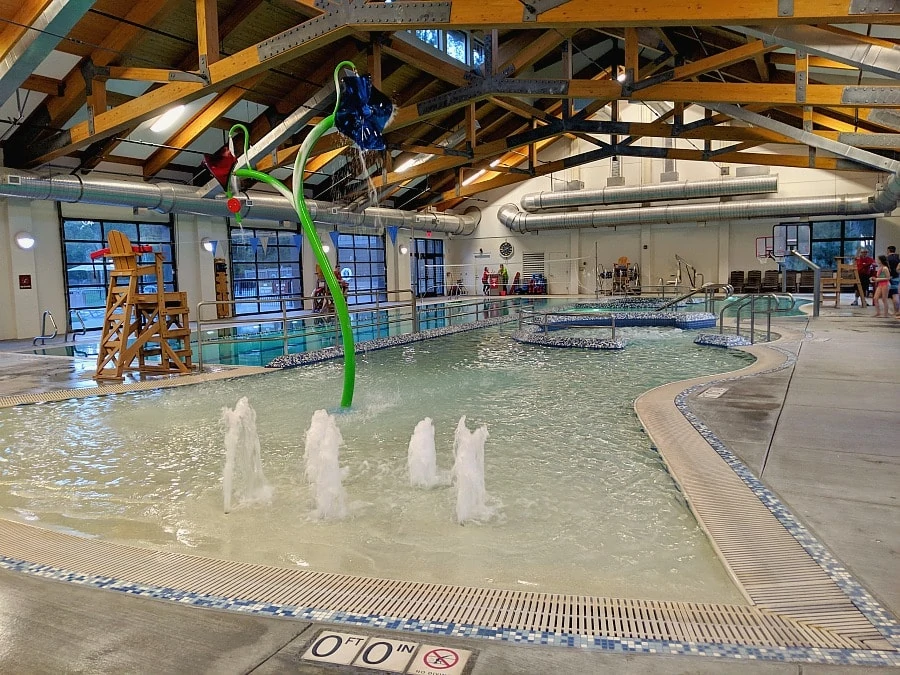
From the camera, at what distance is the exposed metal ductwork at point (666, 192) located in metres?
19.8

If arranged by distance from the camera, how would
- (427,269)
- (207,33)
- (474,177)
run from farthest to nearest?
(427,269), (474,177), (207,33)

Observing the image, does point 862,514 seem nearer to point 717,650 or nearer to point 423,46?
point 717,650

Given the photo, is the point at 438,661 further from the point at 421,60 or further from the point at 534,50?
the point at 534,50

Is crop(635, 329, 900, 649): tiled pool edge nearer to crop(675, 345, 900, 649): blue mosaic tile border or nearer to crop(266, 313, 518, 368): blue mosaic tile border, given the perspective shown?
crop(675, 345, 900, 649): blue mosaic tile border

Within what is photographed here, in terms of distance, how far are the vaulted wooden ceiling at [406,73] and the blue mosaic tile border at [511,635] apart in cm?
553

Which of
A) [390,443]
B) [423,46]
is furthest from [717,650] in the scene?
[423,46]

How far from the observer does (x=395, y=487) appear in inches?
133

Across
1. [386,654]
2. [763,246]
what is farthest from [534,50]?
[763,246]

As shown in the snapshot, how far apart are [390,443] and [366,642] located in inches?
99.3

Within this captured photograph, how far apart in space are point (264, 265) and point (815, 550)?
59.0 feet

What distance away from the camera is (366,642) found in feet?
5.74

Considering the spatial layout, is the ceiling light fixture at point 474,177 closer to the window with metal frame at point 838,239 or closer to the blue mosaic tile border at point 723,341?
the window with metal frame at point 838,239

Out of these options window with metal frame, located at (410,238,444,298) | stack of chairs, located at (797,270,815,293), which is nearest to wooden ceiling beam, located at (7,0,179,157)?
window with metal frame, located at (410,238,444,298)

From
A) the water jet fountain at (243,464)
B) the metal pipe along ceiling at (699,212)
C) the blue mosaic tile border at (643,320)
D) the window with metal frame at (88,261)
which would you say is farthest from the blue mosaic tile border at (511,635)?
the metal pipe along ceiling at (699,212)
